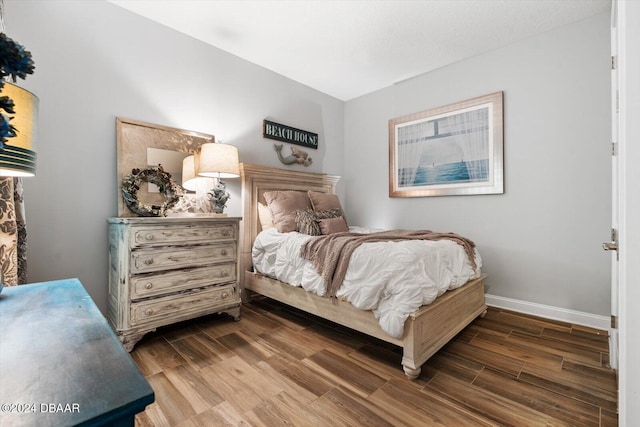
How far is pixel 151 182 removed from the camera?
255cm

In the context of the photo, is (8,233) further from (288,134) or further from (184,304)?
(288,134)

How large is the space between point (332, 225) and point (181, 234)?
4.43ft

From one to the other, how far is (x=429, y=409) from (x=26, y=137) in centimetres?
194

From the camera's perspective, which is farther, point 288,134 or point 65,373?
point 288,134

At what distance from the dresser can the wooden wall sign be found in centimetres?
144

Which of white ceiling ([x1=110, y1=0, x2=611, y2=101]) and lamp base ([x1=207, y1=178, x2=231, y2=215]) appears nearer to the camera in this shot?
white ceiling ([x1=110, y1=0, x2=611, y2=101])

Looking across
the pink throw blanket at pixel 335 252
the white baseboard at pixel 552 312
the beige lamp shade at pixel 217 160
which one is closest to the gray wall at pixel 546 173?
the white baseboard at pixel 552 312

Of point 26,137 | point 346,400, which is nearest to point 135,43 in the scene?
point 26,137

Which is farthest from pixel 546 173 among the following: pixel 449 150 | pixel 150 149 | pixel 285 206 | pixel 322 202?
pixel 150 149

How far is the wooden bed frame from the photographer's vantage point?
1800 mm

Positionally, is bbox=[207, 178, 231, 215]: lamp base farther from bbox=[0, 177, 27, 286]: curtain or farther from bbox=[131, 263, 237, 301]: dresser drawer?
bbox=[0, 177, 27, 286]: curtain

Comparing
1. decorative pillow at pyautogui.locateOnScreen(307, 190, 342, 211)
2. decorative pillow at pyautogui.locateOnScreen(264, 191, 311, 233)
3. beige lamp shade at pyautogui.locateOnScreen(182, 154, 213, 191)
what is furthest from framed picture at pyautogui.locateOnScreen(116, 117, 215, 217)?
decorative pillow at pyautogui.locateOnScreen(307, 190, 342, 211)

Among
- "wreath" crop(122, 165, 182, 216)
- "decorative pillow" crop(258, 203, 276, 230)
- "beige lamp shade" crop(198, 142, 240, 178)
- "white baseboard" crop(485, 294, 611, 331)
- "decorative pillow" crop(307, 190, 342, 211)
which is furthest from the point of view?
"decorative pillow" crop(307, 190, 342, 211)

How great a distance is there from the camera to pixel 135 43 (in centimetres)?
256
